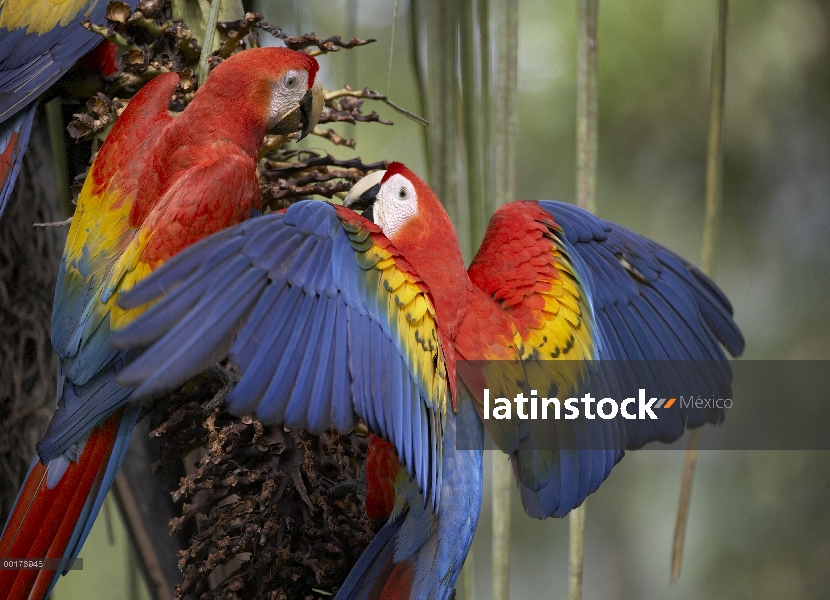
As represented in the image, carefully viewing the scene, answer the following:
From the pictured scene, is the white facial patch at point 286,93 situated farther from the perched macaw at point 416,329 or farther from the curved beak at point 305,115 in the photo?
the perched macaw at point 416,329

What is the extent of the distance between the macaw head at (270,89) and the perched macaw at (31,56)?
0.18 m

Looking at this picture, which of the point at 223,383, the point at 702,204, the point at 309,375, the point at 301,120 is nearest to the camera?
the point at 309,375

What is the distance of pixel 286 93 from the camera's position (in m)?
0.68

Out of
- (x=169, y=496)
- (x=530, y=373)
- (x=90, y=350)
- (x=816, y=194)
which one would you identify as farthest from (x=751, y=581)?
(x=90, y=350)

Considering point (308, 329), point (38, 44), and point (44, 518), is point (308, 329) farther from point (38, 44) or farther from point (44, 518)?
point (38, 44)

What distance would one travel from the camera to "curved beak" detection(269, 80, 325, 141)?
2.27ft

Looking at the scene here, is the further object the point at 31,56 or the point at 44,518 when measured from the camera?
the point at 31,56

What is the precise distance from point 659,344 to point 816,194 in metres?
1.11

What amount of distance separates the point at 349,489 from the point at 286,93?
37cm

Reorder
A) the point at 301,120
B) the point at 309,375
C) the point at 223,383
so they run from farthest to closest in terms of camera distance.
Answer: the point at 301,120 → the point at 223,383 → the point at 309,375

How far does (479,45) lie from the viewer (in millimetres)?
643

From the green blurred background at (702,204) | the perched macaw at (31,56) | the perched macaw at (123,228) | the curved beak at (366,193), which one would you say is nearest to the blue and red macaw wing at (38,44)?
the perched macaw at (31,56)


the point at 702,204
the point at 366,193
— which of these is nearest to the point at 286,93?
the point at 366,193

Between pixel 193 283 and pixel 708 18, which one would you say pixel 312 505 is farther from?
pixel 708 18
